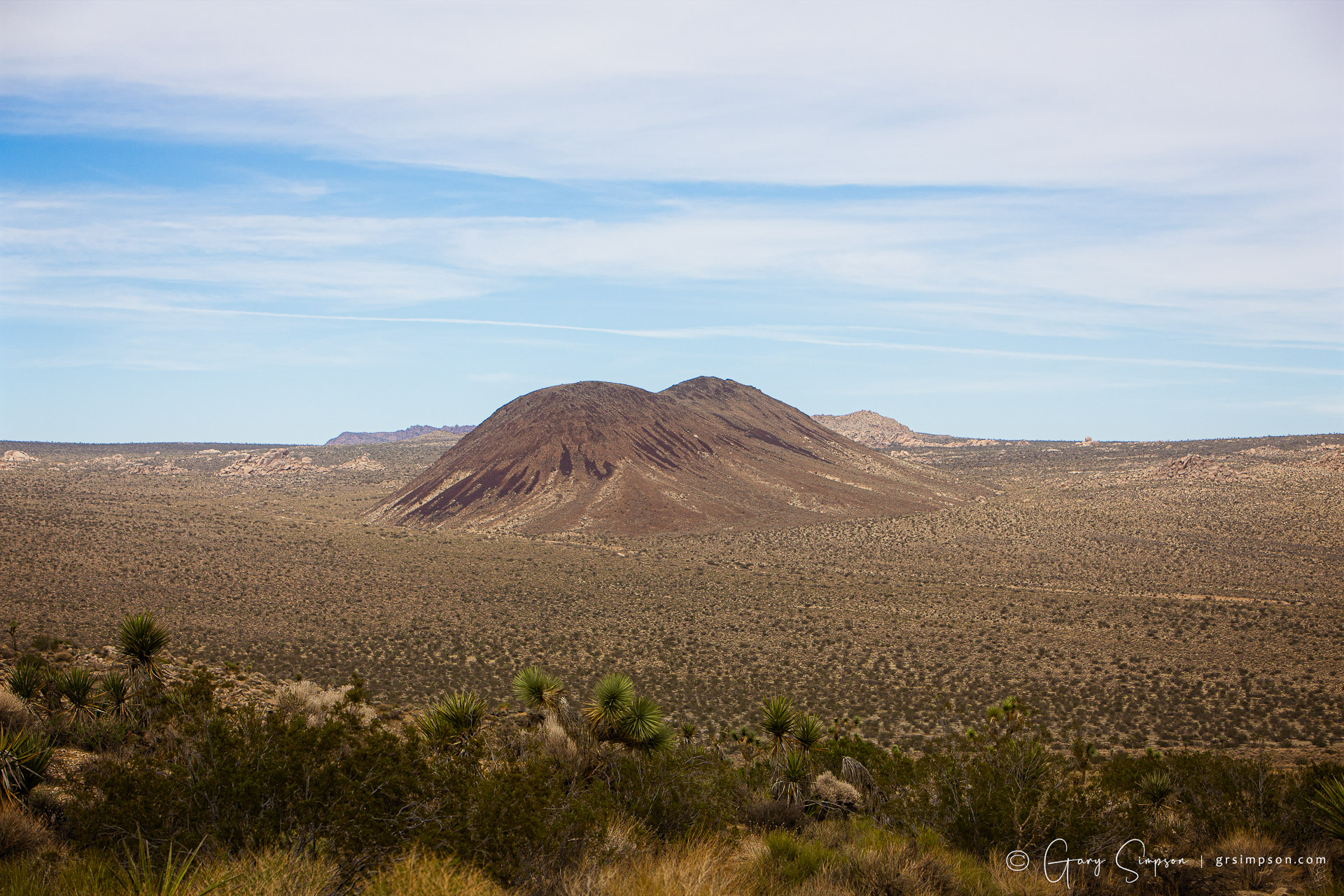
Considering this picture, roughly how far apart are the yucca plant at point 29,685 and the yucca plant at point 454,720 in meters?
6.88

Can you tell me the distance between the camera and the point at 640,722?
12406 mm

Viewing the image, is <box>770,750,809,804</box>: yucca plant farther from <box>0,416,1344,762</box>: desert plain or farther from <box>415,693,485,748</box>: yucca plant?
Result: <box>0,416,1344,762</box>: desert plain

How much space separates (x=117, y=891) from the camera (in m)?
5.97

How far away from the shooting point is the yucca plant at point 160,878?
5320 mm

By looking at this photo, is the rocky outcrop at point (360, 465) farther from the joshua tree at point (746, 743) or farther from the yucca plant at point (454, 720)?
the yucca plant at point (454, 720)

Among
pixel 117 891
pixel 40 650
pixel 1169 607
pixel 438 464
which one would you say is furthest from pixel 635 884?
pixel 438 464

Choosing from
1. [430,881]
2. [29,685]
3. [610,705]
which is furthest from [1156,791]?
[29,685]

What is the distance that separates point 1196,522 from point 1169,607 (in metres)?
31.7

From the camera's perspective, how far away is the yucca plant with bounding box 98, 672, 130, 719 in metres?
13.3

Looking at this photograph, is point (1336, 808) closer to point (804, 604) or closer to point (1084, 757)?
point (1084, 757)

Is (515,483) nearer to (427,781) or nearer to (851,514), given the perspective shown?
(851,514)

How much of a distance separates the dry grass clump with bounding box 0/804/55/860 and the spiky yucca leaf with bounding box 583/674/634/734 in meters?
7.03

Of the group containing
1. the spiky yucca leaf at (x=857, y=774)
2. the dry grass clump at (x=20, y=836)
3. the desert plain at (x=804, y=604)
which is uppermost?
the dry grass clump at (x=20, y=836)

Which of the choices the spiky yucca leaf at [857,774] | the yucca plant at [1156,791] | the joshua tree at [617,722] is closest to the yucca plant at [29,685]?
the joshua tree at [617,722]
